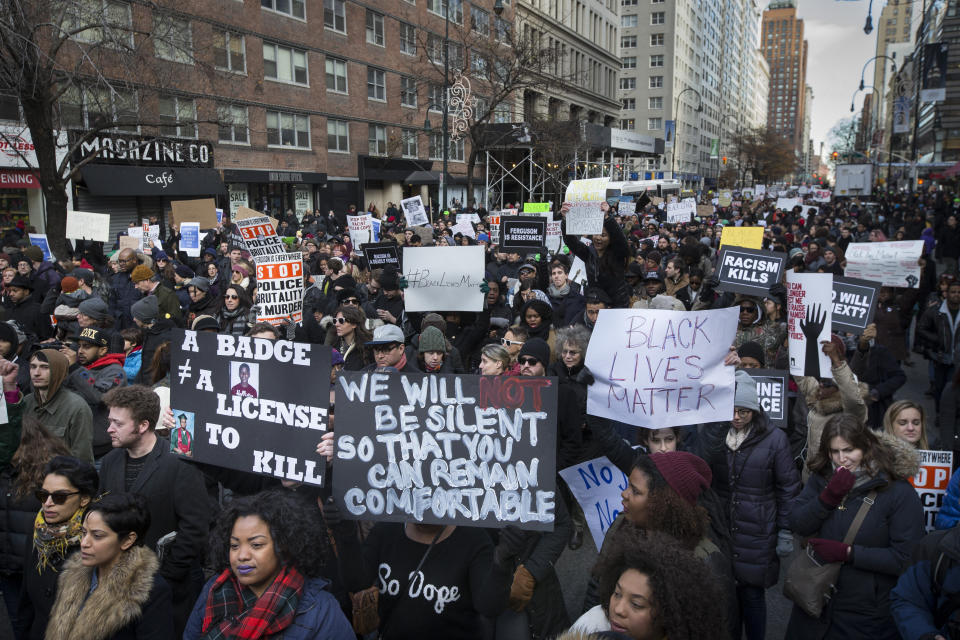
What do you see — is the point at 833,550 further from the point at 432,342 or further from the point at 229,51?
the point at 229,51

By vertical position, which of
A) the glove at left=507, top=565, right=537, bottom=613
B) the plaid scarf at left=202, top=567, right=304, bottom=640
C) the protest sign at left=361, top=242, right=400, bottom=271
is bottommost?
the glove at left=507, top=565, right=537, bottom=613

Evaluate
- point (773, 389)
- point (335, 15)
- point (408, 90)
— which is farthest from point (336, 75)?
point (773, 389)

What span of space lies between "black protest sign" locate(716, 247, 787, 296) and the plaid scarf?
617cm

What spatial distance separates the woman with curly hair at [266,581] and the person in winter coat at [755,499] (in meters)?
2.37

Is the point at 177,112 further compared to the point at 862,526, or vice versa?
the point at 177,112

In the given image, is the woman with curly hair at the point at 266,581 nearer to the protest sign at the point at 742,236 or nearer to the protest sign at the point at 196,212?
the protest sign at the point at 742,236

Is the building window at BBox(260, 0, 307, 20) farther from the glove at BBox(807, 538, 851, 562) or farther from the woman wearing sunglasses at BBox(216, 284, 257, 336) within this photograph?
the glove at BBox(807, 538, 851, 562)

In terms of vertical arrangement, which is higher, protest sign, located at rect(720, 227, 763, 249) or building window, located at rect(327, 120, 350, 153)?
building window, located at rect(327, 120, 350, 153)

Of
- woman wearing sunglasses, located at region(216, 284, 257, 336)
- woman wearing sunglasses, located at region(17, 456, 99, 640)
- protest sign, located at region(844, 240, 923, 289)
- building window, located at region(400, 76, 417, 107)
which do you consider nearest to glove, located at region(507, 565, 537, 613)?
woman wearing sunglasses, located at region(17, 456, 99, 640)

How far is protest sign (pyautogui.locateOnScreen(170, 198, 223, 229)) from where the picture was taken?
16.6 m

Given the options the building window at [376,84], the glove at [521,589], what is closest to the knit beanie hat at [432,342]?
the glove at [521,589]

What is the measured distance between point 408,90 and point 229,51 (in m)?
12.9

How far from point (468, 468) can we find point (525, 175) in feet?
166

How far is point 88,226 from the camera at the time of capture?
14.5 meters
